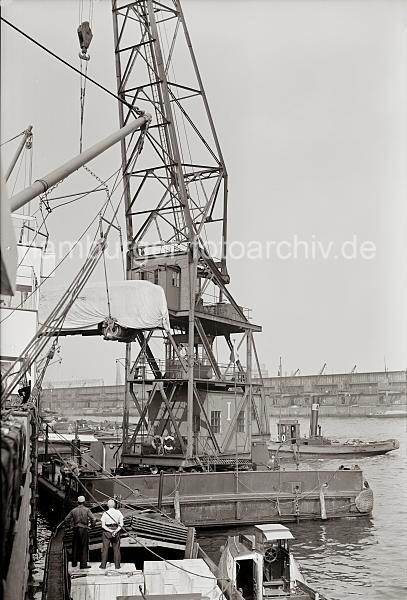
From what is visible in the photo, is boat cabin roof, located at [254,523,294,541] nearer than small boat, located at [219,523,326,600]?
No

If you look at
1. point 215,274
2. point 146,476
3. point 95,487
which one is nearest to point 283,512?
point 146,476

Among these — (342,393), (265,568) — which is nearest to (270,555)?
(265,568)

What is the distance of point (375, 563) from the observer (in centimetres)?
2470

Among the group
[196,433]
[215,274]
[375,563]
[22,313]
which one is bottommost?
[375,563]

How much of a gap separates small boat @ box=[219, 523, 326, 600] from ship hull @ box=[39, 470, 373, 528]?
850 centimetres

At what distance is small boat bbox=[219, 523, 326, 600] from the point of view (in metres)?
15.2

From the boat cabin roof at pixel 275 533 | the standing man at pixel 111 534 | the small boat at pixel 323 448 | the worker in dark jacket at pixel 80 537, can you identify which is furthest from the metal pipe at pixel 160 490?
the small boat at pixel 323 448

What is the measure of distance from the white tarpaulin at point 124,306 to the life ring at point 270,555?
41.9 feet

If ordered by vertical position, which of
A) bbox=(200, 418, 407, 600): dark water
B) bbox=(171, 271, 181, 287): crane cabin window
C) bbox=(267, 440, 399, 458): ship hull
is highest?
bbox=(171, 271, 181, 287): crane cabin window

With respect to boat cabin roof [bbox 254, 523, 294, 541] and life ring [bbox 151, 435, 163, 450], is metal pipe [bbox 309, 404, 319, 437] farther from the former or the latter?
boat cabin roof [bbox 254, 523, 294, 541]

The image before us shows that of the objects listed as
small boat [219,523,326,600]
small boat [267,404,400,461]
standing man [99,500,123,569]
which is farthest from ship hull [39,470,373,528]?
small boat [267,404,400,461]

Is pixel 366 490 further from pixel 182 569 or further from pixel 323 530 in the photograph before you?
pixel 182 569

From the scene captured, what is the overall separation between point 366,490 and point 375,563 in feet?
18.0

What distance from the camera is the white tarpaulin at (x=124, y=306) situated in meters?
28.1
